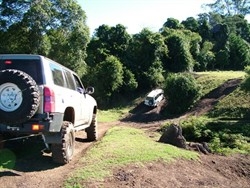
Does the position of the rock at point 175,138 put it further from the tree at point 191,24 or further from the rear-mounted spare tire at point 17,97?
the tree at point 191,24

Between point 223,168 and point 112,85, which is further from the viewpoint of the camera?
point 112,85

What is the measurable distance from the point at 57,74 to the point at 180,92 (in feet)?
74.4

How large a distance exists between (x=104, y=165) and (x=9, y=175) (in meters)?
1.82

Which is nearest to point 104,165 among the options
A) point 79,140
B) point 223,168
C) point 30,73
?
point 30,73

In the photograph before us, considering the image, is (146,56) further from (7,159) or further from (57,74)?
(7,159)

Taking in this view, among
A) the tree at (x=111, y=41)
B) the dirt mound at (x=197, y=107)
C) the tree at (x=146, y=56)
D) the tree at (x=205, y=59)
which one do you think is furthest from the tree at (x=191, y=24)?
the dirt mound at (x=197, y=107)

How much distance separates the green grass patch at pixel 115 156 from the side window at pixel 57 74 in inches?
68.0

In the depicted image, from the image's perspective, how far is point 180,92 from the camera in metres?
30.3

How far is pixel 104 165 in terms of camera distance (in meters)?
7.84

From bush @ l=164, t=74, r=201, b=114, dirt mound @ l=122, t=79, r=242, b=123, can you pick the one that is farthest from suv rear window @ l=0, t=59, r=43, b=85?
bush @ l=164, t=74, r=201, b=114

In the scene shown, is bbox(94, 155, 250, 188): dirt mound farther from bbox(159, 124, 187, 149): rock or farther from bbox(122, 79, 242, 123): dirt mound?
bbox(122, 79, 242, 123): dirt mound

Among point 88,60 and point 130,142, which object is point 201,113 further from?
point 130,142

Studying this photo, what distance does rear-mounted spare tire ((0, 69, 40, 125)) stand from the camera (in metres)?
7.13

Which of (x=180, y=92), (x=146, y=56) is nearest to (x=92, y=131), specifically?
(x=180, y=92)
